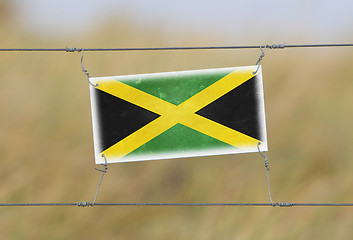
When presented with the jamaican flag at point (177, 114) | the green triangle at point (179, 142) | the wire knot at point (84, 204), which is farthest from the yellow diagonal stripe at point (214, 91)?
the wire knot at point (84, 204)

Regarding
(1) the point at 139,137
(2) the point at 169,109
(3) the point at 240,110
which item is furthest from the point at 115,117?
(3) the point at 240,110

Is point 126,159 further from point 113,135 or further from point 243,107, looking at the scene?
point 243,107

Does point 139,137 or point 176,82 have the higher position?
point 176,82

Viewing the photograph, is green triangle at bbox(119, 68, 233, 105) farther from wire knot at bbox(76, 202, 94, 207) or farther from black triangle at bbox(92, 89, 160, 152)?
wire knot at bbox(76, 202, 94, 207)

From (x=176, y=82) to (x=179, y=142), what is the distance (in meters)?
0.39

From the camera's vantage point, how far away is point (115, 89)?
429 centimetres

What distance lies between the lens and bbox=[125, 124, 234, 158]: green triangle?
4.25m

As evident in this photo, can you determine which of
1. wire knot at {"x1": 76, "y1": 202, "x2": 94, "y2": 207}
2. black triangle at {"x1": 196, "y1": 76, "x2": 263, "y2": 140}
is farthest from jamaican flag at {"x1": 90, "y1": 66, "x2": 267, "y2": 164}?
wire knot at {"x1": 76, "y1": 202, "x2": 94, "y2": 207}

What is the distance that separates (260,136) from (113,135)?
944mm

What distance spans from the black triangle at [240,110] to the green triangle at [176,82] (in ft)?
0.44

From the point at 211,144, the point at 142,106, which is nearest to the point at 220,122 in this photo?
the point at 211,144

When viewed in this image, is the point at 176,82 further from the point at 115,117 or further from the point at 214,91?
the point at 115,117

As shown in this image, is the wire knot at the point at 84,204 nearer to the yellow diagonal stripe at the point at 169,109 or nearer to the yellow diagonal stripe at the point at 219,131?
the yellow diagonal stripe at the point at 169,109

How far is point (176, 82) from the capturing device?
4.28 metres
